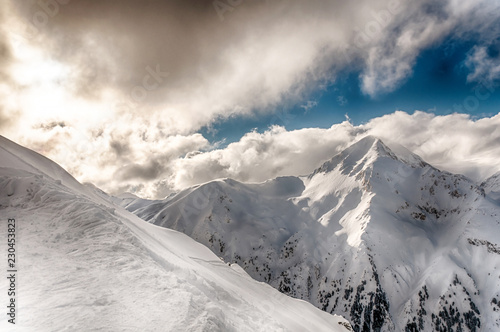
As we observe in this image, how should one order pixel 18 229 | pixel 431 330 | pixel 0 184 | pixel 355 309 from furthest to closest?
pixel 355 309, pixel 431 330, pixel 0 184, pixel 18 229

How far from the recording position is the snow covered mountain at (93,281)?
33.0ft

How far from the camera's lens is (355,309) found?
7013 inches

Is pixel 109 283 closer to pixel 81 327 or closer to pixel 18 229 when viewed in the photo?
pixel 81 327

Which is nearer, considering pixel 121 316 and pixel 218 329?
pixel 121 316

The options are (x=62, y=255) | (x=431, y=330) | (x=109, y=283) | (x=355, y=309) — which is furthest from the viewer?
(x=355, y=309)

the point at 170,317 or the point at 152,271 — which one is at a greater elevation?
the point at 152,271

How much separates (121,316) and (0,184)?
14.6 m

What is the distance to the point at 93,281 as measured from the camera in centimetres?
1184

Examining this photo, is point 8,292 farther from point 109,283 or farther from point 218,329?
point 218,329

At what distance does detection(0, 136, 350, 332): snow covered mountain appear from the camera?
33.0 ft

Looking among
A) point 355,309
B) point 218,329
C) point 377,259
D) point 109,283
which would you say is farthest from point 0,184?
point 377,259

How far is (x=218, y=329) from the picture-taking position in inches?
438

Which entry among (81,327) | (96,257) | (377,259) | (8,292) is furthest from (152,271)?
(377,259)

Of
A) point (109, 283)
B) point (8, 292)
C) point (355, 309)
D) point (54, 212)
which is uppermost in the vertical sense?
point (54, 212)
